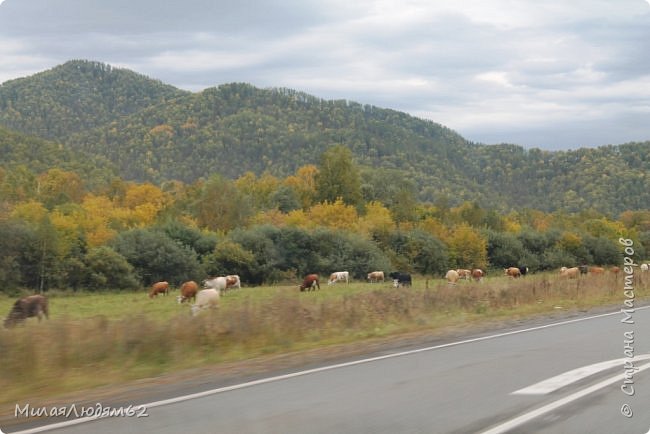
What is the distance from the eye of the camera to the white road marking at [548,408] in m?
7.50

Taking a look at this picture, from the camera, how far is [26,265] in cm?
5553

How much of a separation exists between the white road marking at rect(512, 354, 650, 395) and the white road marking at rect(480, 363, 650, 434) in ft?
1.12

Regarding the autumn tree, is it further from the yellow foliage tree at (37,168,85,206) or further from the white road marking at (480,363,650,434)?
the white road marking at (480,363,650,434)

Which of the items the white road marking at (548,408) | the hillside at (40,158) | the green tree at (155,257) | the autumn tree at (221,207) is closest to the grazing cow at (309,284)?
the green tree at (155,257)

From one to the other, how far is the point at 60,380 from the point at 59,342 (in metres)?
1.54

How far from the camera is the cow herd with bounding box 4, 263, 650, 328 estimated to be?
25.6 meters

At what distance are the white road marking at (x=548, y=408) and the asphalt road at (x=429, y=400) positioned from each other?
1 centimetres

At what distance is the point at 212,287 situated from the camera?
45688 mm

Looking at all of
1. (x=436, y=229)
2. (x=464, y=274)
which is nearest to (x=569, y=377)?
(x=464, y=274)

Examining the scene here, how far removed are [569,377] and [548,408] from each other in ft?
7.15

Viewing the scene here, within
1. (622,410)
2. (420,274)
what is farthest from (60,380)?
(420,274)

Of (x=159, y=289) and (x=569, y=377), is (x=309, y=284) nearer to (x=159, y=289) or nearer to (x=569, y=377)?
(x=159, y=289)

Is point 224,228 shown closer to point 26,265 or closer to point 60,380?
point 26,265

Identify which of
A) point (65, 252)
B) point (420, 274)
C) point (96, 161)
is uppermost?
point (96, 161)
